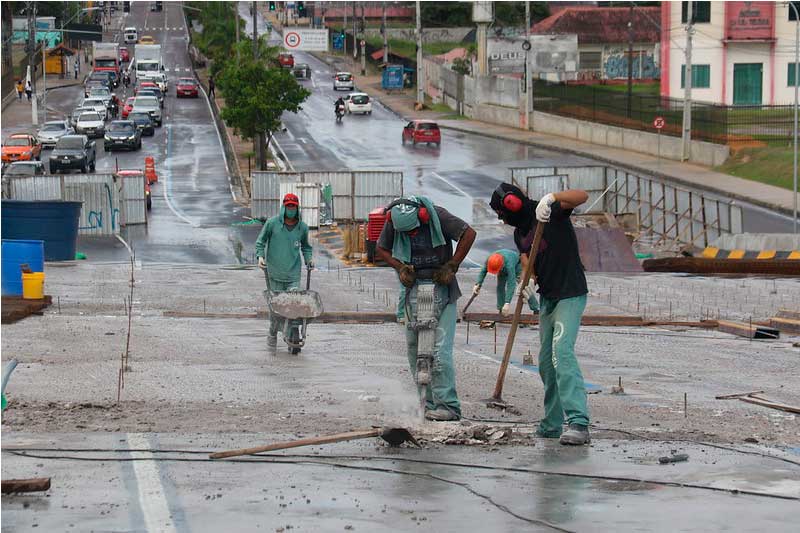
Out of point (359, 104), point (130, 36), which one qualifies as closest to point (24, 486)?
point (359, 104)

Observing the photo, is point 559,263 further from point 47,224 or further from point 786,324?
point 47,224

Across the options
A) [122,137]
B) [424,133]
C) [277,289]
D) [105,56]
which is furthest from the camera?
[105,56]

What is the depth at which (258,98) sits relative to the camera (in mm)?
58188

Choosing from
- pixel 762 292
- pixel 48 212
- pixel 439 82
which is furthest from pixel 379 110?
pixel 762 292

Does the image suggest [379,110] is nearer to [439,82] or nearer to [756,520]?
[439,82]

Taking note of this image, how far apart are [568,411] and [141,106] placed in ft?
229

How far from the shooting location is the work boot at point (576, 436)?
8820 millimetres

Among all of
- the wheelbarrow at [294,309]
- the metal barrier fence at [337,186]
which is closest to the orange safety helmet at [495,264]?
the wheelbarrow at [294,309]

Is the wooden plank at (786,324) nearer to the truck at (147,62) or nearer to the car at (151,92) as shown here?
the car at (151,92)

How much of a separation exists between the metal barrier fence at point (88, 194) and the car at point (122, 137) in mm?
23427

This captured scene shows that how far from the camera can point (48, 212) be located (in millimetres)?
29984

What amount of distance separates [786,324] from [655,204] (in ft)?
75.3

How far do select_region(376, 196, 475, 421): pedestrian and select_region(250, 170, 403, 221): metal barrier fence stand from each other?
32.5 m

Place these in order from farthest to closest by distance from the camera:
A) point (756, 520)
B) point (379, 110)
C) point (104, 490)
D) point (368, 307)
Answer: point (379, 110), point (368, 307), point (104, 490), point (756, 520)
